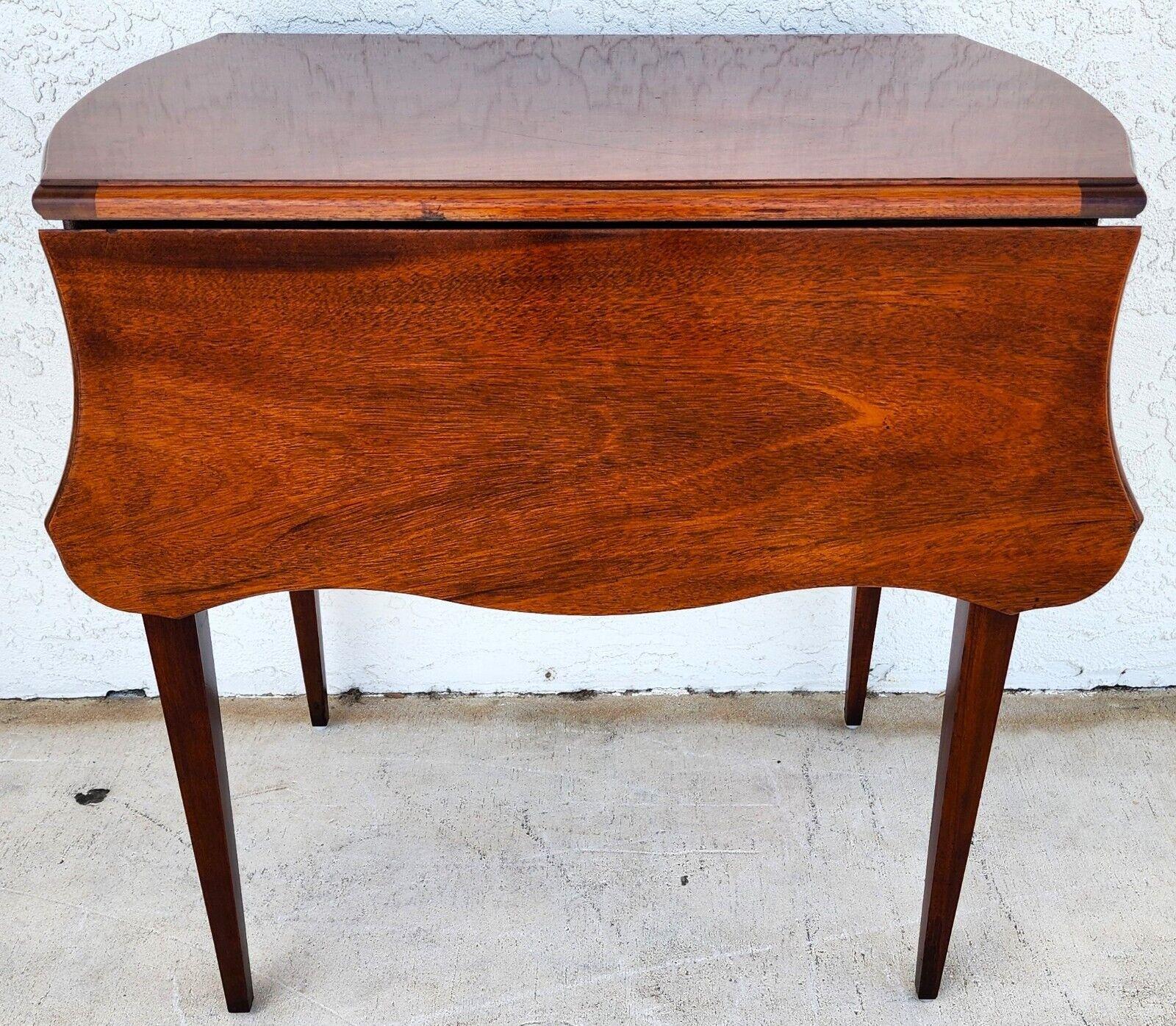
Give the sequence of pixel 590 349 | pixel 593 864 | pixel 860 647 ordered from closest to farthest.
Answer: pixel 590 349 → pixel 593 864 → pixel 860 647

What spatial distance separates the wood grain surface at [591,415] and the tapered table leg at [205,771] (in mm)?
76

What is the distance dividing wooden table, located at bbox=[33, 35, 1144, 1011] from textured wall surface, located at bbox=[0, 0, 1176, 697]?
398mm

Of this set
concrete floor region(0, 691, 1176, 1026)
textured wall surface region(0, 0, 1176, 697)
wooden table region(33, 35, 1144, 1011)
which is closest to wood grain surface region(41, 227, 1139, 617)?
wooden table region(33, 35, 1144, 1011)

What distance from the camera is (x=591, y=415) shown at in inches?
31.6

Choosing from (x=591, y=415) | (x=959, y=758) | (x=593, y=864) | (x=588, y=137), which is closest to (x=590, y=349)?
(x=591, y=415)

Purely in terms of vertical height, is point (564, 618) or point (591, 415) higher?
point (591, 415)

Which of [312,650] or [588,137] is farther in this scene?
[312,650]

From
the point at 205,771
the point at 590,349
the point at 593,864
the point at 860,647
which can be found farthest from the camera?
the point at 860,647

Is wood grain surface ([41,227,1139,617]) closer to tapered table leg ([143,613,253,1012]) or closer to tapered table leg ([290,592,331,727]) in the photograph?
tapered table leg ([143,613,253,1012])

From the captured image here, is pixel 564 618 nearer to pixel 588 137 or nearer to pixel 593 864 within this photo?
pixel 593 864

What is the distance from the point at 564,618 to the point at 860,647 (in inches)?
15.1

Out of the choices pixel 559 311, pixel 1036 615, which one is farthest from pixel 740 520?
pixel 1036 615

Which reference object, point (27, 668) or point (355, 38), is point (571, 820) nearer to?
point (27, 668)

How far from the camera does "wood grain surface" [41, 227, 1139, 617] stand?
0.76 m
